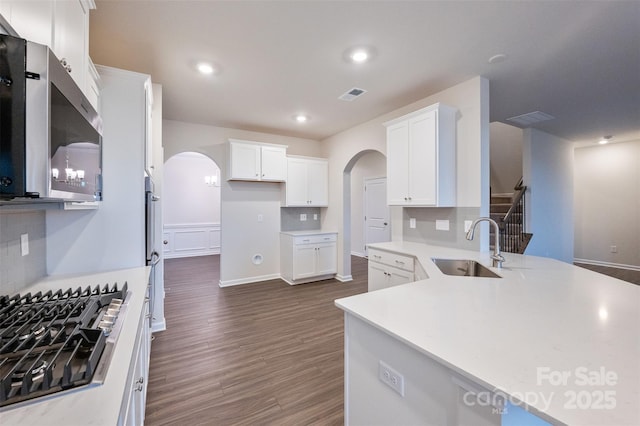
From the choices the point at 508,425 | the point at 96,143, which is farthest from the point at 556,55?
the point at 96,143

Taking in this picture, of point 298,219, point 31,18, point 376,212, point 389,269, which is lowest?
point 389,269

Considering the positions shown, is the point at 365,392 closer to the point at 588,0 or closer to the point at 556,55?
the point at 588,0

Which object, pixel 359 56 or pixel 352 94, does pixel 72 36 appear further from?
pixel 352 94

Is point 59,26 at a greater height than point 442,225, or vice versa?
point 59,26

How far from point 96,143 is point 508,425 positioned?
213 cm

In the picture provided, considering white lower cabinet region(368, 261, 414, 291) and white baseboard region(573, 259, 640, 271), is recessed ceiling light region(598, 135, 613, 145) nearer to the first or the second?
white baseboard region(573, 259, 640, 271)

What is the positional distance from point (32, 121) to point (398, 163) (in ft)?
10.1

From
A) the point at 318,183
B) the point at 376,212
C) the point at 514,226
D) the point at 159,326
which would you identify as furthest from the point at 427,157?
the point at 376,212

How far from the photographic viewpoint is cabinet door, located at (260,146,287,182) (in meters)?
4.57

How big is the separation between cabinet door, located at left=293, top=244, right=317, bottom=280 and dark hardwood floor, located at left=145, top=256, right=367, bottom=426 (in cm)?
45

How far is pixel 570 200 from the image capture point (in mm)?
5551

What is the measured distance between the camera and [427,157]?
2893 mm

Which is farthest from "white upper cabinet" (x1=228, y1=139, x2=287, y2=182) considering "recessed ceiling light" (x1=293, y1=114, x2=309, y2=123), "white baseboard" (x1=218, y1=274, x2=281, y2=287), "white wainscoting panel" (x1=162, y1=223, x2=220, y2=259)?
"white wainscoting panel" (x1=162, y1=223, x2=220, y2=259)

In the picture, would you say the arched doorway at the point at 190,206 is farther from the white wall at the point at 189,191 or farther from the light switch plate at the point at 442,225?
the light switch plate at the point at 442,225
